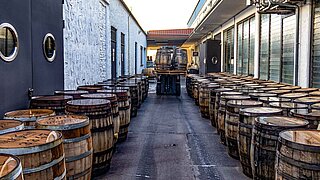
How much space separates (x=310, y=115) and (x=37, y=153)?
328cm

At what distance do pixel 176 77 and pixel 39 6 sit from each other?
37.1 feet

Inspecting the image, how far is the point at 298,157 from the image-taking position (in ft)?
9.61

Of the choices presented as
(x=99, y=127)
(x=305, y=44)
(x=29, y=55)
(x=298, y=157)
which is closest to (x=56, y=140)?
(x=99, y=127)

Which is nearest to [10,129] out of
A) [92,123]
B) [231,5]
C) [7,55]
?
[92,123]

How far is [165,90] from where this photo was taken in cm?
1756

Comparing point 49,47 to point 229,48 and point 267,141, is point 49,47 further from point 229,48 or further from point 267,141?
point 229,48

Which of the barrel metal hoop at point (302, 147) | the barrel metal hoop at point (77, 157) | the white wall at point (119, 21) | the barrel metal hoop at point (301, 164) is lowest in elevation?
the barrel metal hoop at point (77, 157)

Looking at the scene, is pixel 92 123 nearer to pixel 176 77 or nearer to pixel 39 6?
pixel 39 6

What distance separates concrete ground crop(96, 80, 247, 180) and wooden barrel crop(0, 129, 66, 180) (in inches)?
84.2

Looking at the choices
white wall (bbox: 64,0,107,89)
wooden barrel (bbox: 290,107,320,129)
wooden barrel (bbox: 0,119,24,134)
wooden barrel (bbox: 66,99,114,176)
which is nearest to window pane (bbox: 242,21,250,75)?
white wall (bbox: 64,0,107,89)

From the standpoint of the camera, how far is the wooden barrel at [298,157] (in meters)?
2.86

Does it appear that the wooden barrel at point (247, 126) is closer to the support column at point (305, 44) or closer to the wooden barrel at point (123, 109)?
the wooden barrel at point (123, 109)

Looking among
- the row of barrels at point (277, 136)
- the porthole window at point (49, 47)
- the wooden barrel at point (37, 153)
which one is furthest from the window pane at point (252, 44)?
the wooden barrel at point (37, 153)

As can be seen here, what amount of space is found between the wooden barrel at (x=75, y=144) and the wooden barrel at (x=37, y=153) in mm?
475
